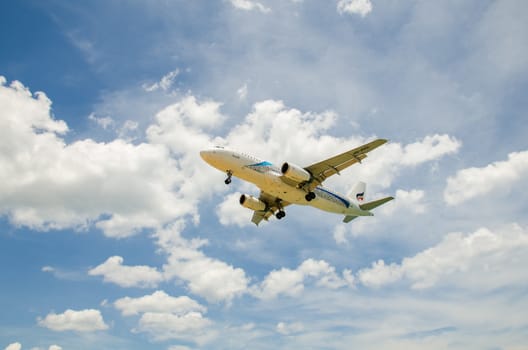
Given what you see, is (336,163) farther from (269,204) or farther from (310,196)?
(269,204)

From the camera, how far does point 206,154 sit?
40906 millimetres

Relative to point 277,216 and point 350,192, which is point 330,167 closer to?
point 277,216

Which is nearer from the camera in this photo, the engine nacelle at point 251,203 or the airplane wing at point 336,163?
the airplane wing at point 336,163

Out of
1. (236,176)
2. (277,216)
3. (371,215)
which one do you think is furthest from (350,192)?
(236,176)

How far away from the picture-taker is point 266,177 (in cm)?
4309

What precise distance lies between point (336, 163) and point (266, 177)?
23.7 feet

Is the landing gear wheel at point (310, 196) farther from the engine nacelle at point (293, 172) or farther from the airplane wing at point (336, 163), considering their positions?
the engine nacelle at point (293, 172)

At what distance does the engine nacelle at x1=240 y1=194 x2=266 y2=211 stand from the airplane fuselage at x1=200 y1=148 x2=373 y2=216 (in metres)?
6.73

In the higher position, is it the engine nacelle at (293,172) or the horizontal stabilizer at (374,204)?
the horizontal stabilizer at (374,204)

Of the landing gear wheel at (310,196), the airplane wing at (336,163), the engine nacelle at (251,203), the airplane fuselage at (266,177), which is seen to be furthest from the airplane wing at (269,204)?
the airplane wing at (336,163)

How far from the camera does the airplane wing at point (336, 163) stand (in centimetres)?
4141

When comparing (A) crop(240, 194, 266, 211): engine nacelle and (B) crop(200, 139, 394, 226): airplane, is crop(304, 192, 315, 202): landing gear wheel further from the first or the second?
(A) crop(240, 194, 266, 211): engine nacelle

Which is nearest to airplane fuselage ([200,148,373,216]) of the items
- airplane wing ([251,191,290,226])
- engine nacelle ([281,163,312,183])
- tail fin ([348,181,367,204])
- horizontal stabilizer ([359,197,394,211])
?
engine nacelle ([281,163,312,183])

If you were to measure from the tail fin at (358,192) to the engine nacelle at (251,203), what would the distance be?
16.7 m
